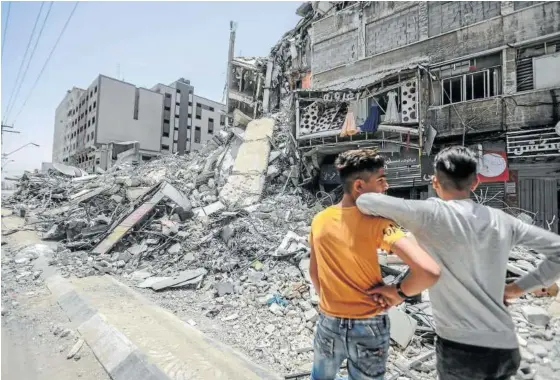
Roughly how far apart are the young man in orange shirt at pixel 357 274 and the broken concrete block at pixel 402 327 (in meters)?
2.56

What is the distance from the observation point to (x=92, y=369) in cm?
329

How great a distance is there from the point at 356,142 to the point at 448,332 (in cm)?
1049

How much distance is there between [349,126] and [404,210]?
10.6 metres

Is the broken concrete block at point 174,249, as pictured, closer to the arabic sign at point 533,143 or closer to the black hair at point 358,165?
the black hair at point 358,165

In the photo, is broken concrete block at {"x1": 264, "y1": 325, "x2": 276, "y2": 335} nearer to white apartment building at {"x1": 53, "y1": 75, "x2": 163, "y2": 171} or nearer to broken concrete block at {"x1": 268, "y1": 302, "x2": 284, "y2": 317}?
broken concrete block at {"x1": 268, "y1": 302, "x2": 284, "y2": 317}

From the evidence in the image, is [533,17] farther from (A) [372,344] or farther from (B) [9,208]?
(B) [9,208]

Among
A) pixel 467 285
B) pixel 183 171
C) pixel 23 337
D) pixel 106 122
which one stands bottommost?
pixel 23 337

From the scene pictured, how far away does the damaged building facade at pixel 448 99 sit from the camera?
8891 millimetres

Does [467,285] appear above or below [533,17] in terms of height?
below

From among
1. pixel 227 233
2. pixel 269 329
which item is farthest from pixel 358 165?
pixel 227 233

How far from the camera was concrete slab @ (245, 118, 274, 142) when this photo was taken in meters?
14.0

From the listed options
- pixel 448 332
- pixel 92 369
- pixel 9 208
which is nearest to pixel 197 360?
pixel 92 369

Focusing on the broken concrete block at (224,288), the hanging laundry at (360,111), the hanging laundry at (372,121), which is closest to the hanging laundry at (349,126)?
the hanging laundry at (360,111)

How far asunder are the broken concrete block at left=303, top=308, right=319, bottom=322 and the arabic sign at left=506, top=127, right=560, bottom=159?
8.65 metres
